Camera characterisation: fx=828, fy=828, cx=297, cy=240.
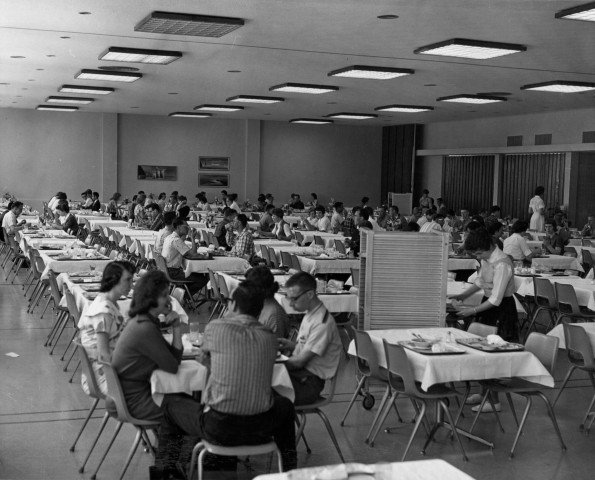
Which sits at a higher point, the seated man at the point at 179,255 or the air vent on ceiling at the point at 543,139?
the air vent on ceiling at the point at 543,139

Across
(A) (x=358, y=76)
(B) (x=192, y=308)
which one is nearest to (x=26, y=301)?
(B) (x=192, y=308)

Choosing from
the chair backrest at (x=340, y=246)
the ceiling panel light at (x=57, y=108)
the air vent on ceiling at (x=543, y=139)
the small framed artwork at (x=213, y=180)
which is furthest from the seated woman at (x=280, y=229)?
the small framed artwork at (x=213, y=180)

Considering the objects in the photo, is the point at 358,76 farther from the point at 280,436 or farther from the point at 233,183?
the point at 233,183

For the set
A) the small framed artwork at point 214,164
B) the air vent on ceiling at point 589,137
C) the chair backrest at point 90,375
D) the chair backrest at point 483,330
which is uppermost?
the air vent on ceiling at point 589,137

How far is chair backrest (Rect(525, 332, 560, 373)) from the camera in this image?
6.23 metres

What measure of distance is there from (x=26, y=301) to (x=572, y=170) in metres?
14.5

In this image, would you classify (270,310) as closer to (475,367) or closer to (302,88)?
(475,367)

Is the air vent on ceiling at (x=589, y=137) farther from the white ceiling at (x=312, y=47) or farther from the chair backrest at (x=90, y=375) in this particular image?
the chair backrest at (x=90, y=375)

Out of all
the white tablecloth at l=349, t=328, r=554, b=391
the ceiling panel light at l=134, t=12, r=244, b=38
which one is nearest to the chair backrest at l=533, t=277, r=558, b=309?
the white tablecloth at l=349, t=328, r=554, b=391

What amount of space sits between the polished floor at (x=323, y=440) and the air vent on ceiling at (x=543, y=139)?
589 inches

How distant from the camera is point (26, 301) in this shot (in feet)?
41.1

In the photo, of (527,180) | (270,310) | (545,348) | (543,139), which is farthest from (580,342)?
(527,180)

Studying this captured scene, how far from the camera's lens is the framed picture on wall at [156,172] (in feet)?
91.7

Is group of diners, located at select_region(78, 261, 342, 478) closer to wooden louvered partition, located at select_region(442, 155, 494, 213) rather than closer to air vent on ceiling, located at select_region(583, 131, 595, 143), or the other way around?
air vent on ceiling, located at select_region(583, 131, 595, 143)
